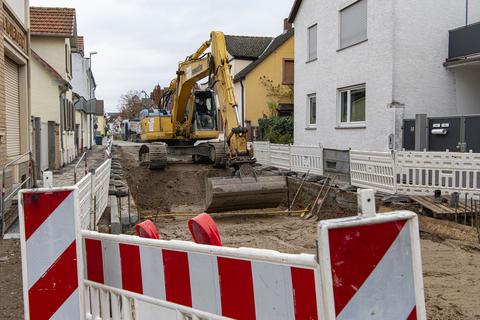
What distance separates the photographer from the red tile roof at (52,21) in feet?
68.7

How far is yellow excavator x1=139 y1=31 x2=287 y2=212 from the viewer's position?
36.6 ft

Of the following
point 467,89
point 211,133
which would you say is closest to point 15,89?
point 211,133

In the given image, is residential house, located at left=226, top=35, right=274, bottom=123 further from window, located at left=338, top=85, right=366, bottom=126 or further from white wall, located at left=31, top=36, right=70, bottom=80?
window, located at left=338, top=85, right=366, bottom=126

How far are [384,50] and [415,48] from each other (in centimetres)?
87

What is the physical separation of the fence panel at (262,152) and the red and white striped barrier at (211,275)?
630 inches

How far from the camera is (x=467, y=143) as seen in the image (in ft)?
39.4

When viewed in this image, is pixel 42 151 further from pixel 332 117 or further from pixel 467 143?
pixel 467 143

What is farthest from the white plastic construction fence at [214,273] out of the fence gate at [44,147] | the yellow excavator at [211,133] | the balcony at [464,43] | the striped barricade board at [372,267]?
the fence gate at [44,147]

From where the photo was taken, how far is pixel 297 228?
1018cm

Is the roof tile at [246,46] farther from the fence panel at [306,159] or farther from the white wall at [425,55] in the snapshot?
the white wall at [425,55]

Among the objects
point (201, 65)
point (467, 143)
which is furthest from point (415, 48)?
point (201, 65)

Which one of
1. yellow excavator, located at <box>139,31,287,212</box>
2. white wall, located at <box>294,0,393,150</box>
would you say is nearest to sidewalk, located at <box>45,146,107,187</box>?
yellow excavator, located at <box>139,31,287,212</box>

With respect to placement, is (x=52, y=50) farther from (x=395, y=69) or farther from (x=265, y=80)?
(x=395, y=69)

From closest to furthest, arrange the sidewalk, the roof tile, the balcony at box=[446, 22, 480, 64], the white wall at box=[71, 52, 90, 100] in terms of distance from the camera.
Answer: the sidewalk < the balcony at box=[446, 22, 480, 64] < the roof tile < the white wall at box=[71, 52, 90, 100]
